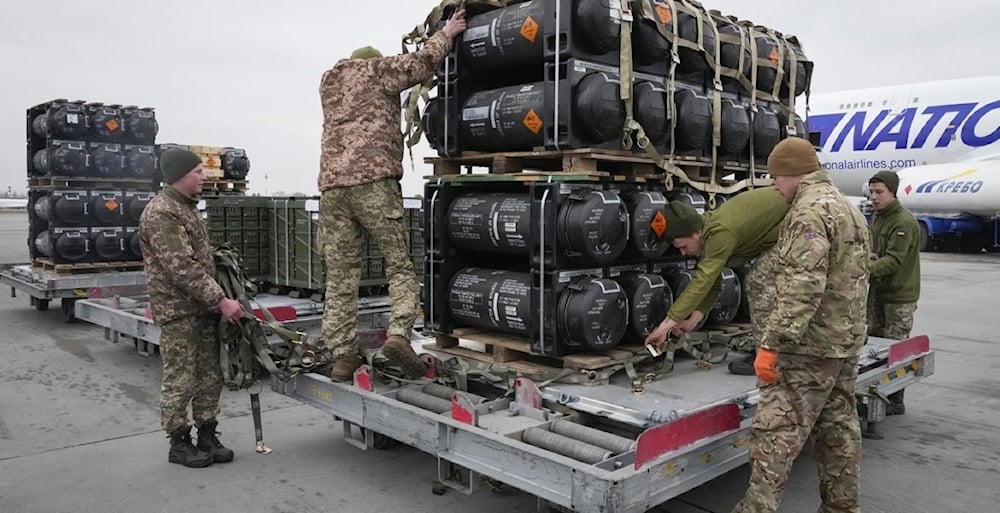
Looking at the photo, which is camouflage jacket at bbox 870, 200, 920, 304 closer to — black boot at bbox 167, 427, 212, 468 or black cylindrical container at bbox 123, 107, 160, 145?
black boot at bbox 167, 427, 212, 468

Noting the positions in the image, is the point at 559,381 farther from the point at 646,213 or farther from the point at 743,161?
A: the point at 743,161

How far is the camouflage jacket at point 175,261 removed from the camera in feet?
16.4

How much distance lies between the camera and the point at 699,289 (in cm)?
423

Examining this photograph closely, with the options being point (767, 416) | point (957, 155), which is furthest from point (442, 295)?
point (957, 155)

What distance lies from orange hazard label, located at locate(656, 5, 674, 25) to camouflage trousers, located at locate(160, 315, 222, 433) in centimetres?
367

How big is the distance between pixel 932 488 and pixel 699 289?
215cm

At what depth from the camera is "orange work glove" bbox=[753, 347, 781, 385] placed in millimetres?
3676

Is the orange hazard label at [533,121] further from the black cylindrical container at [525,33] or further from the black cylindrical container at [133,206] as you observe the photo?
the black cylindrical container at [133,206]

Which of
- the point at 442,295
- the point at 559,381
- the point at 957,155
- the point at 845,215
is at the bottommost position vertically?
the point at 559,381

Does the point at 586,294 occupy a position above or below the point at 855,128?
below

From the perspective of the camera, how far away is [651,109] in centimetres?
514

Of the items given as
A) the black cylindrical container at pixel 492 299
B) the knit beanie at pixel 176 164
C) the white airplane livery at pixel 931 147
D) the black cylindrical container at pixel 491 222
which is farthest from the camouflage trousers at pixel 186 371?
the white airplane livery at pixel 931 147

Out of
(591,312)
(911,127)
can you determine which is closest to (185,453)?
(591,312)

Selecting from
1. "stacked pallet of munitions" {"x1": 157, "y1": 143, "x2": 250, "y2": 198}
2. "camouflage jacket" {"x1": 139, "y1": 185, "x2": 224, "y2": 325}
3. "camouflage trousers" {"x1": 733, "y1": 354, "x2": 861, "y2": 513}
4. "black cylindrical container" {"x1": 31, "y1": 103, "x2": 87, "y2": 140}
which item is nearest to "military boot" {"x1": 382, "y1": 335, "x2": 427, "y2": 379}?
"camouflage jacket" {"x1": 139, "y1": 185, "x2": 224, "y2": 325}
